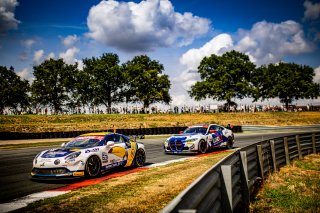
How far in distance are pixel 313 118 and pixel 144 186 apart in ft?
189

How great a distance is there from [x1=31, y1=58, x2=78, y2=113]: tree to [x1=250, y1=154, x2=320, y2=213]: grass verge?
191 ft

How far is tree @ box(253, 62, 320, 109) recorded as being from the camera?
72188mm

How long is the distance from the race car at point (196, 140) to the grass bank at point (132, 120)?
72.3 ft

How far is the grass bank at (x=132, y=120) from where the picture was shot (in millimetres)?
35844

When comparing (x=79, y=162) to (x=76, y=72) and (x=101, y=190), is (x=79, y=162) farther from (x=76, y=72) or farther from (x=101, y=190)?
(x=76, y=72)

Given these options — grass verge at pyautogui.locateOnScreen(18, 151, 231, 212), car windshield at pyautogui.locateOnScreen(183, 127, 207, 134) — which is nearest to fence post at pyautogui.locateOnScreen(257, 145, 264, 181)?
grass verge at pyautogui.locateOnScreen(18, 151, 231, 212)

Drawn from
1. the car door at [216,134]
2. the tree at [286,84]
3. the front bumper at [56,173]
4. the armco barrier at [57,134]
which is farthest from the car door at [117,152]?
the tree at [286,84]

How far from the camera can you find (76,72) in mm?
64750

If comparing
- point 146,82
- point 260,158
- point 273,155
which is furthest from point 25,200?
point 146,82

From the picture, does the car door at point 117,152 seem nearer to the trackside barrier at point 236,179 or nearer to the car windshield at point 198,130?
the trackside barrier at point 236,179

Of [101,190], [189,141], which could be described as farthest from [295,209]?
[189,141]

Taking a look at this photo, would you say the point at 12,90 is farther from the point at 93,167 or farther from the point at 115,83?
the point at 93,167

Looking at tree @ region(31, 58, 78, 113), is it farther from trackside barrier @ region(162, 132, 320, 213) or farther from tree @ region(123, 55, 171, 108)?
trackside barrier @ region(162, 132, 320, 213)

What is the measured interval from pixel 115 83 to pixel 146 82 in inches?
285
